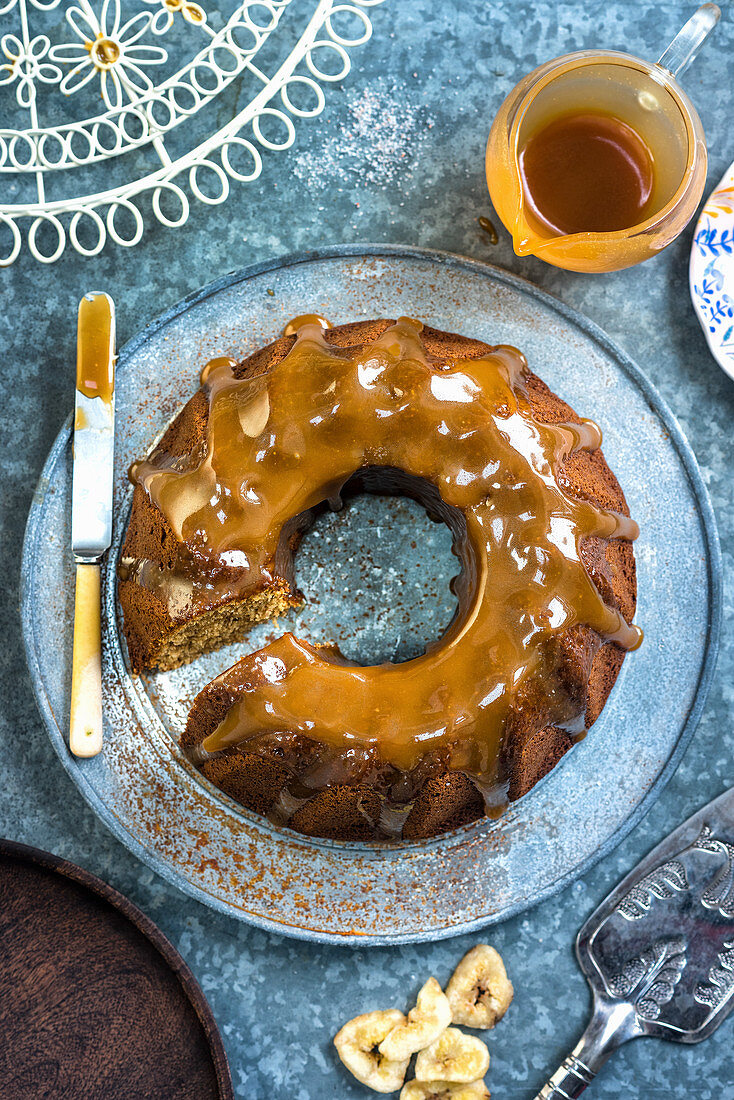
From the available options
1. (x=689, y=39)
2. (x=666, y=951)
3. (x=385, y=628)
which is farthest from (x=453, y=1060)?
(x=689, y=39)

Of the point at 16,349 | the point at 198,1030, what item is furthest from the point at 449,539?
the point at 198,1030

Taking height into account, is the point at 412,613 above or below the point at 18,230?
below

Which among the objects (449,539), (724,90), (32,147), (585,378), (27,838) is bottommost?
(27,838)

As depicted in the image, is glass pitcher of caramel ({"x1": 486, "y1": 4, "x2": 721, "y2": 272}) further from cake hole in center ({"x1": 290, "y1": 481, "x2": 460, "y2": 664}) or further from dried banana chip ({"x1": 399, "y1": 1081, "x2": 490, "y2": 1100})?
dried banana chip ({"x1": 399, "y1": 1081, "x2": 490, "y2": 1100})

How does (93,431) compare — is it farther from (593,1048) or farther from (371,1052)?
(593,1048)

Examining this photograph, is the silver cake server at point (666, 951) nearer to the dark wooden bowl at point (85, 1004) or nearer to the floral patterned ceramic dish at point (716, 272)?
the dark wooden bowl at point (85, 1004)

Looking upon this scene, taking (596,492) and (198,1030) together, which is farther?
(198,1030)

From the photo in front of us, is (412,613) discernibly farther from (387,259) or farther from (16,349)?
(16,349)
